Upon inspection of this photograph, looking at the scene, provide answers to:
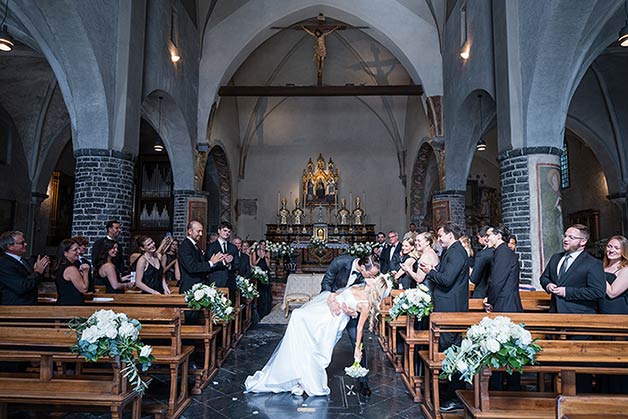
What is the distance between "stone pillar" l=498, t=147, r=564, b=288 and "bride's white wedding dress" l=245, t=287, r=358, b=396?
4362 millimetres

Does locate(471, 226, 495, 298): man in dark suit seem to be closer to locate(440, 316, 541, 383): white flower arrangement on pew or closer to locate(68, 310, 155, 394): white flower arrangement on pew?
locate(440, 316, 541, 383): white flower arrangement on pew

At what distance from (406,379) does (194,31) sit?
11513mm

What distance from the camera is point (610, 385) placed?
12.7ft

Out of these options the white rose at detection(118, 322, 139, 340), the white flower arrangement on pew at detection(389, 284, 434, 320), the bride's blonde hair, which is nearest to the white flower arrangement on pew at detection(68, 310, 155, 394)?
the white rose at detection(118, 322, 139, 340)

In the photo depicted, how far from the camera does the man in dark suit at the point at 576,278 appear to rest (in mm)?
3775

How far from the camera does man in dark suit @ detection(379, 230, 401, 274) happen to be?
26.7ft

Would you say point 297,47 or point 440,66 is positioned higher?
point 297,47

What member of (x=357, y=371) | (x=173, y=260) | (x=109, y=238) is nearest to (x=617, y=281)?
(x=357, y=371)

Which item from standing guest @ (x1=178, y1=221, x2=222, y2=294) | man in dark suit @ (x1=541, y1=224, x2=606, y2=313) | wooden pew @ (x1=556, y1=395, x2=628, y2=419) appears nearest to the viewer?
wooden pew @ (x1=556, y1=395, x2=628, y2=419)

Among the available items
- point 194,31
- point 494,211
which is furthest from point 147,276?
point 494,211

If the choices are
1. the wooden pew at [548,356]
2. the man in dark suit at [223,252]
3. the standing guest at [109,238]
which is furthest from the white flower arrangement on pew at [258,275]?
the wooden pew at [548,356]

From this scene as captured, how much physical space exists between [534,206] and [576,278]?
12.4 feet

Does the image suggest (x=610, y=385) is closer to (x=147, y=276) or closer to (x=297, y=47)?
(x=147, y=276)

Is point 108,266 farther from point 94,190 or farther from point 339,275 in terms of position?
point 339,275
